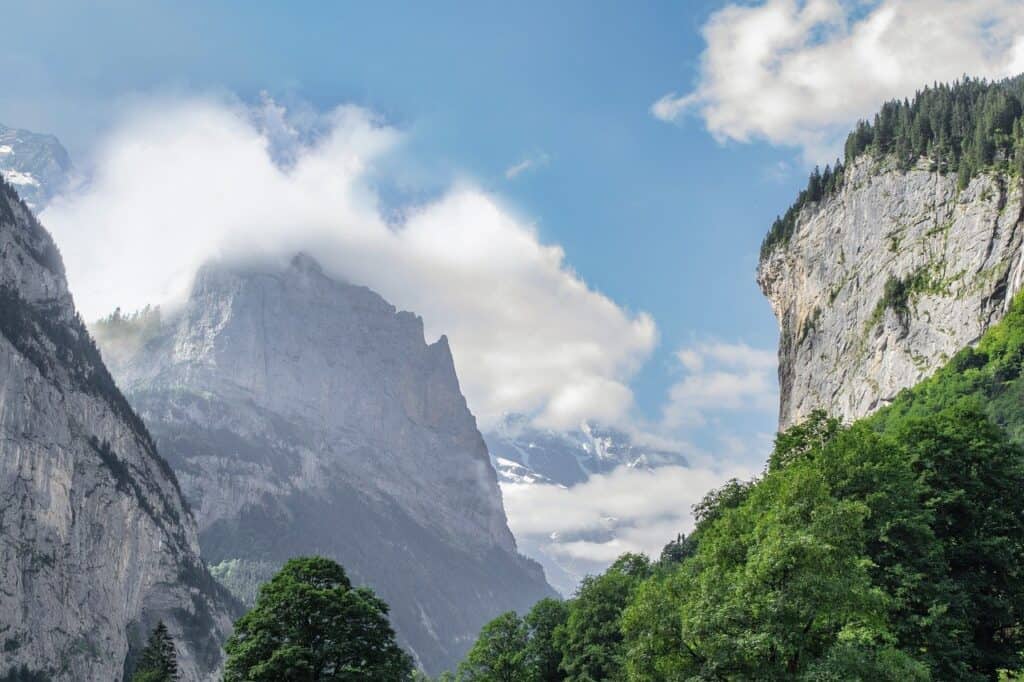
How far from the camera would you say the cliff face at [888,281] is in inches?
5699

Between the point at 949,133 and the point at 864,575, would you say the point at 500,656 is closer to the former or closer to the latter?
the point at 864,575

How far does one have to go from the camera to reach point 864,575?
124ft

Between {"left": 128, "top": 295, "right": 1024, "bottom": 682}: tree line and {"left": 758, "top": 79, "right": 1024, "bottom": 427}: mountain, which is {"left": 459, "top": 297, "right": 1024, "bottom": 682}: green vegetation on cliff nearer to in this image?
{"left": 128, "top": 295, "right": 1024, "bottom": 682}: tree line

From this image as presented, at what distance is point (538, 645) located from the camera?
87.3 m

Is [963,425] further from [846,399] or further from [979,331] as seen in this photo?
[846,399]

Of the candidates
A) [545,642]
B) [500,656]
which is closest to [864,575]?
[500,656]

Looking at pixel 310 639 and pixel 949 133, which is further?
pixel 949 133

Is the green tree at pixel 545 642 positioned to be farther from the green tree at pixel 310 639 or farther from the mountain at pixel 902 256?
the mountain at pixel 902 256

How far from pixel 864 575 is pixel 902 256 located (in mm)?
141136

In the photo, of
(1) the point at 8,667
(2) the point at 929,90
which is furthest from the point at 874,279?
(1) the point at 8,667

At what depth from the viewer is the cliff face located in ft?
475

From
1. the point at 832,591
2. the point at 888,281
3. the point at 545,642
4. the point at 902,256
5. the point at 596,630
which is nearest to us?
the point at 832,591

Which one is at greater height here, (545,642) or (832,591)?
(545,642)

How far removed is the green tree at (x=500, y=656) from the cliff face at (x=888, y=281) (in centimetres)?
9095
